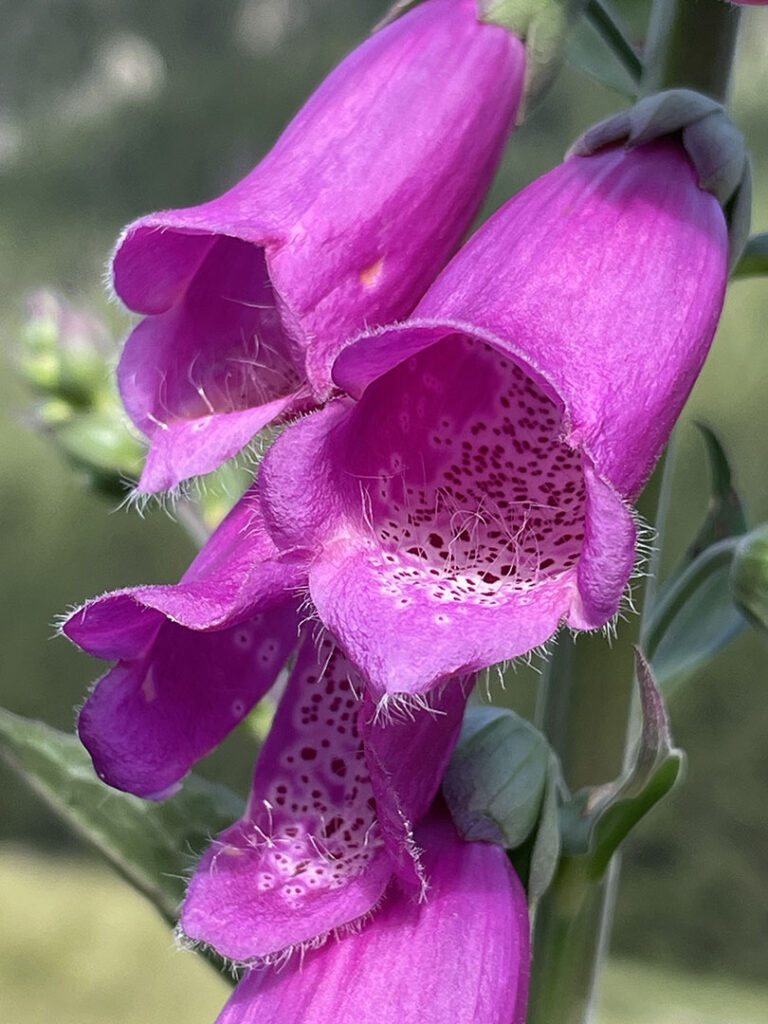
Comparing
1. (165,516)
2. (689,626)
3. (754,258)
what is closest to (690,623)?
(689,626)

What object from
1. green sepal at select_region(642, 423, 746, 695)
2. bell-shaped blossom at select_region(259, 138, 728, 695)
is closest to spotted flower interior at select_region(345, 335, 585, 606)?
bell-shaped blossom at select_region(259, 138, 728, 695)

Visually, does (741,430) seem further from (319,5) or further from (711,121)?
(711,121)

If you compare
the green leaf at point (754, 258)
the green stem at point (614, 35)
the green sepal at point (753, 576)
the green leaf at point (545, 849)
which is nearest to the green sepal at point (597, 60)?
the green stem at point (614, 35)

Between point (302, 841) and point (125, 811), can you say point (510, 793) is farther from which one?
point (125, 811)

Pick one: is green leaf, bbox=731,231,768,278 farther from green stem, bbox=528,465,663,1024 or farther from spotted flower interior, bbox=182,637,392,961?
spotted flower interior, bbox=182,637,392,961

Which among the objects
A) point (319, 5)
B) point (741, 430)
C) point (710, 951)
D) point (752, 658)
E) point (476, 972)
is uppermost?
point (476, 972)

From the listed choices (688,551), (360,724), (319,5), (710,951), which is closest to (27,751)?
(360,724)

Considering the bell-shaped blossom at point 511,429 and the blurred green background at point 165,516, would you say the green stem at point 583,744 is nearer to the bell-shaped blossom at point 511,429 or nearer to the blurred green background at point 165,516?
the bell-shaped blossom at point 511,429
